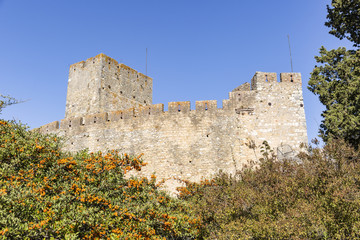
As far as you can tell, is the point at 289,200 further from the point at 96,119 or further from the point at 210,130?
the point at 96,119

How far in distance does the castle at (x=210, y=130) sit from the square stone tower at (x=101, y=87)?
2986 millimetres

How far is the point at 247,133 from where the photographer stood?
15.0 meters

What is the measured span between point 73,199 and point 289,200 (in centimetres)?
576

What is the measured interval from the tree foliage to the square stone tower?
12.0m

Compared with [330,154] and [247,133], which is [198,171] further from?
[330,154]

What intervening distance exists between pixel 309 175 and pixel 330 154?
75.1 inches

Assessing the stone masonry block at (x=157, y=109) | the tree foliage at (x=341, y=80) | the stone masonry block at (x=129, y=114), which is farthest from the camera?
the stone masonry block at (x=129, y=114)

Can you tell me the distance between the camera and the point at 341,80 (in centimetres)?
1316

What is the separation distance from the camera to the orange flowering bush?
6.81 metres

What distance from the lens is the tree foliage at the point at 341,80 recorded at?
12.3 m

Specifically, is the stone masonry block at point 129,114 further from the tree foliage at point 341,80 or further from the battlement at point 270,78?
the tree foliage at point 341,80

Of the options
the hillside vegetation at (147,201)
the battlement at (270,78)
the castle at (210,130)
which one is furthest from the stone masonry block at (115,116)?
the battlement at (270,78)

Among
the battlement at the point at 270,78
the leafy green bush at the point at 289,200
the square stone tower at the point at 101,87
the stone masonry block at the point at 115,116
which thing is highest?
the square stone tower at the point at 101,87

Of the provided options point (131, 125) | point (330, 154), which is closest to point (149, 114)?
point (131, 125)
